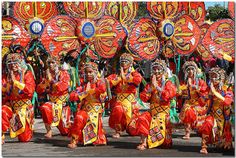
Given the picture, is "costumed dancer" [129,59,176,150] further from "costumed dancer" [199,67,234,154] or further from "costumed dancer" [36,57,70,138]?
"costumed dancer" [36,57,70,138]

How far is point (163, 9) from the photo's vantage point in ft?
35.3

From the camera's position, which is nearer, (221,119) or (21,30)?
(221,119)

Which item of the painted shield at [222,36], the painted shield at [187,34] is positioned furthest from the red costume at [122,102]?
the painted shield at [222,36]

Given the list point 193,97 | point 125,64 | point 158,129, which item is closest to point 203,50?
point 193,97

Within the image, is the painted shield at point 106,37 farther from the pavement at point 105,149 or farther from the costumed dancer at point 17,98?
the costumed dancer at point 17,98

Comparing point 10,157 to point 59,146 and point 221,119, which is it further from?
point 221,119

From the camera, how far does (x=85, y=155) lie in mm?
7492

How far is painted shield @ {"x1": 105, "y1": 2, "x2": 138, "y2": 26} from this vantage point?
10.6m

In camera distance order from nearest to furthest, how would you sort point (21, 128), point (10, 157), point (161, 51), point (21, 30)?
1. point (10, 157)
2. point (21, 128)
3. point (21, 30)
4. point (161, 51)

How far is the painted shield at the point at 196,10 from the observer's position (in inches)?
434

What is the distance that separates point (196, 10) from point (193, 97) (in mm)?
2643

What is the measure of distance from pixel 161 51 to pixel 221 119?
351cm

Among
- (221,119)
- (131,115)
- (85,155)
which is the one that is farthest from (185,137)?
(85,155)

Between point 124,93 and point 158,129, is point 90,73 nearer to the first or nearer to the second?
point 124,93
